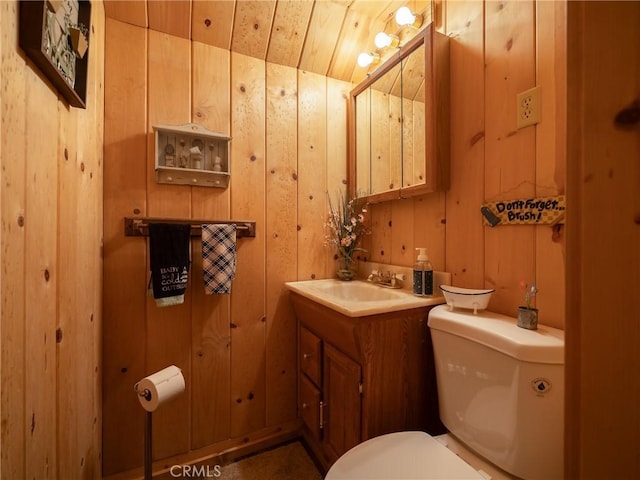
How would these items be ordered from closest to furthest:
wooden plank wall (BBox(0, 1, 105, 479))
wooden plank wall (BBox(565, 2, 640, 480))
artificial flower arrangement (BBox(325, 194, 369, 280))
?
wooden plank wall (BBox(565, 2, 640, 480)), wooden plank wall (BBox(0, 1, 105, 479)), artificial flower arrangement (BBox(325, 194, 369, 280))

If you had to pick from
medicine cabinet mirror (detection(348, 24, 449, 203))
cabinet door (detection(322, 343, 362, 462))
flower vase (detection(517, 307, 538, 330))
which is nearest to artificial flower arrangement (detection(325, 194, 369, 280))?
medicine cabinet mirror (detection(348, 24, 449, 203))

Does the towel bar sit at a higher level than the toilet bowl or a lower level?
higher

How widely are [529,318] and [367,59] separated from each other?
1.42 m

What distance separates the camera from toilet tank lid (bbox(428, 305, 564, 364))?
0.67 m

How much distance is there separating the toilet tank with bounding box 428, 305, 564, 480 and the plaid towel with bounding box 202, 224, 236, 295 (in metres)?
0.89

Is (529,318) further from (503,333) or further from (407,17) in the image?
(407,17)

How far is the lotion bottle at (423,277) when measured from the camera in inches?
45.0

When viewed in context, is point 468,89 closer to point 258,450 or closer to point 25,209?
point 25,209

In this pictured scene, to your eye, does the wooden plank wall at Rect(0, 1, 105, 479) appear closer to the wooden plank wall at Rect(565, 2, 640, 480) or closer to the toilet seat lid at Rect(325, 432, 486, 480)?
the toilet seat lid at Rect(325, 432, 486, 480)

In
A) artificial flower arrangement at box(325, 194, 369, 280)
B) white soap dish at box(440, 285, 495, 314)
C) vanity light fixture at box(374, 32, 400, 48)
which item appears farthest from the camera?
artificial flower arrangement at box(325, 194, 369, 280)

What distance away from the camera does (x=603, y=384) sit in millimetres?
326

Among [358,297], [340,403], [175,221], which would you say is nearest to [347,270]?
[358,297]

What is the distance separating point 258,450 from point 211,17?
2152mm

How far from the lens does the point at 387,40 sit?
1.38m
